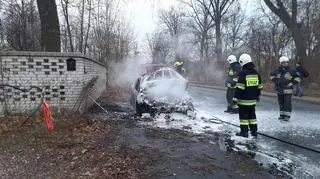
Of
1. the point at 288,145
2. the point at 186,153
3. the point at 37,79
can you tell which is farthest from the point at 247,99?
the point at 37,79

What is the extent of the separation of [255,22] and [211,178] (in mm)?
46661

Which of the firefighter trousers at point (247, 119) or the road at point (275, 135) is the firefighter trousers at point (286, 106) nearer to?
the road at point (275, 135)

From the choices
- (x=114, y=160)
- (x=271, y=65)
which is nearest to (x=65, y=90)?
(x=114, y=160)

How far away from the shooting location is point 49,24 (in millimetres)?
13750

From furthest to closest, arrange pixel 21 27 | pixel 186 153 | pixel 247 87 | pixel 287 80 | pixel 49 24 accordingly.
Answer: pixel 21 27 → pixel 49 24 → pixel 287 80 → pixel 247 87 → pixel 186 153

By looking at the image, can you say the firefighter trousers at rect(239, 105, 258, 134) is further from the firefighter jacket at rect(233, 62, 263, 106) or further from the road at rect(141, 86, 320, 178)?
the road at rect(141, 86, 320, 178)

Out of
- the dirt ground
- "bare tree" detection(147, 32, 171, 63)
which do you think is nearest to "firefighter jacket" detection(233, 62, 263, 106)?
the dirt ground

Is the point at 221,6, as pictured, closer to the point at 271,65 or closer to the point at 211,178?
the point at 271,65

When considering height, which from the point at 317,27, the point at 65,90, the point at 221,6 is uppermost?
the point at 221,6

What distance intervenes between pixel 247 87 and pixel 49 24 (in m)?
7.95

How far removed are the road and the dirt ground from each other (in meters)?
0.36

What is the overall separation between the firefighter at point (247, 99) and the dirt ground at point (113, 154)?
0.72 metres

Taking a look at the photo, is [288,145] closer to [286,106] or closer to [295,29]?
[286,106]

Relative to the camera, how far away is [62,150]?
7523mm
